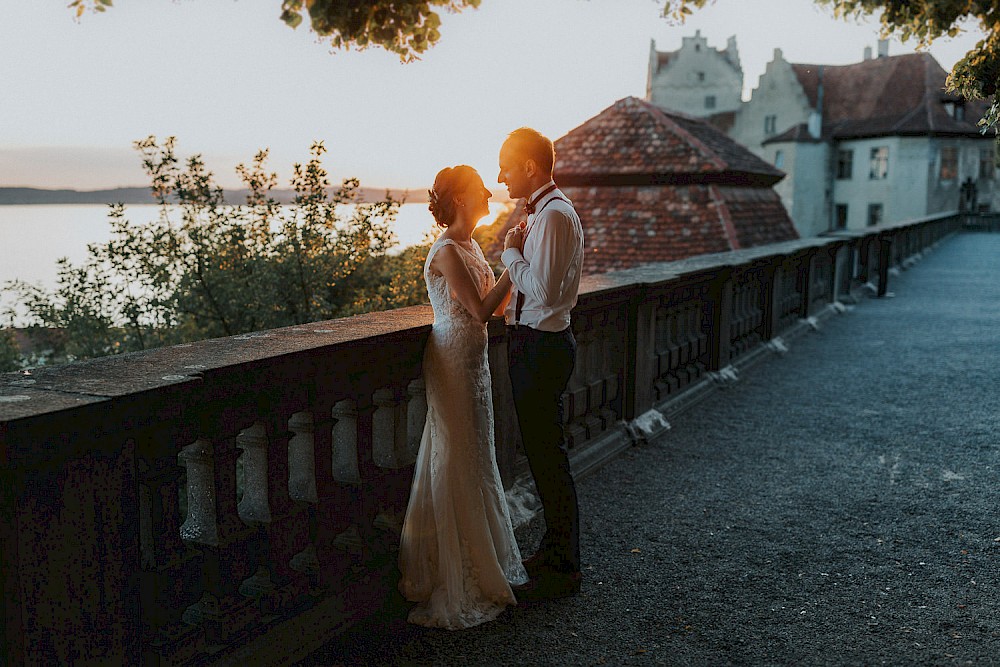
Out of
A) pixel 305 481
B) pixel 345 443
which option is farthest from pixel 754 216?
pixel 305 481

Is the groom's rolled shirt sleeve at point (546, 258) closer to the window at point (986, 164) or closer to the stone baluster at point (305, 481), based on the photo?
the stone baluster at point (305, 481)

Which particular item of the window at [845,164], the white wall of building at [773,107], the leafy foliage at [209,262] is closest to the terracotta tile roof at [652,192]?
the leafy foliage at [209,262]

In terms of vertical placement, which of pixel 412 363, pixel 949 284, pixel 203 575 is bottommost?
pixel 949 284

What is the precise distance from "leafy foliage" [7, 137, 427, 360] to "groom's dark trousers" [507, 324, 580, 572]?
39.3 ft

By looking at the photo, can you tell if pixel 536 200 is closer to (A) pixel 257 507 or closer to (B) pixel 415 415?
(B) pixel 415 415

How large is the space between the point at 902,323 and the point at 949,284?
7.79 meters

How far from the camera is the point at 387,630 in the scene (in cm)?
362

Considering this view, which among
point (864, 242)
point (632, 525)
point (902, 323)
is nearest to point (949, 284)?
point (864, 242)

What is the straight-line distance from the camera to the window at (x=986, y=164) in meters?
57.4

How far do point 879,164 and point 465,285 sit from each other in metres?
61.5

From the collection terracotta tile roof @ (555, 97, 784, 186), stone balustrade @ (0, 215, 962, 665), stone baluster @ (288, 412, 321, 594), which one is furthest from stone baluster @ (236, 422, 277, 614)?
terracotta tile roof @ (555, 97, 784, 186)

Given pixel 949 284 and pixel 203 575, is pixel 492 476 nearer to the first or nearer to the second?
pixel 203 575

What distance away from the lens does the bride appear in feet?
11.8

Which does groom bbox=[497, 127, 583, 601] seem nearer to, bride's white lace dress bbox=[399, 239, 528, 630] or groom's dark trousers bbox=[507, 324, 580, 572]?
groom's dark trousers bbox=[507, 324, 580, 572]
